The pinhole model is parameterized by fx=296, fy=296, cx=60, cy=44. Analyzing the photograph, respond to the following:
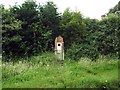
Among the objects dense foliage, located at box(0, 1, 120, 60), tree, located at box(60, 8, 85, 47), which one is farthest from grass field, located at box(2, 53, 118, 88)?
tree, located at box(60, 8, 85, 47)

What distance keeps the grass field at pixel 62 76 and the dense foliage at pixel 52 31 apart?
3412mm

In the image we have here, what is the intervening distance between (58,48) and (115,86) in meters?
→ 6.24

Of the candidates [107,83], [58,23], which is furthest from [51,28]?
[107,83]

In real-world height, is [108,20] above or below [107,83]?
above

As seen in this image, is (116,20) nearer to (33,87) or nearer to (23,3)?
(23,3)

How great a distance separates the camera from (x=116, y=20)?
47.7 ft

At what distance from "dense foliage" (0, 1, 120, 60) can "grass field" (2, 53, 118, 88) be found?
11.2ft

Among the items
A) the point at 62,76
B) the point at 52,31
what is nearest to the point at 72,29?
the point at 52,31

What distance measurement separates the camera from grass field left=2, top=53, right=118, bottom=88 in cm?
821

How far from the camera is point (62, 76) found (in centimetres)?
899

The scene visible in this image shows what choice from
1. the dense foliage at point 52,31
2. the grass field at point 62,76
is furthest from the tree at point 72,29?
the grass field at point 62,76

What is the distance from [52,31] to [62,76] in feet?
22.6

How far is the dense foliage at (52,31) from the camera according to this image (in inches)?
560

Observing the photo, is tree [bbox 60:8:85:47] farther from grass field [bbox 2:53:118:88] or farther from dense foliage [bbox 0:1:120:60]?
grass field [bbox 2:53:118:88]
